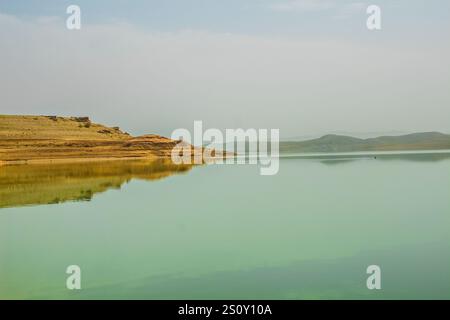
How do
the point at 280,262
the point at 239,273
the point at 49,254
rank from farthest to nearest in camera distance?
the point at 49,254 < the point at 280,262 < the point at 239,273

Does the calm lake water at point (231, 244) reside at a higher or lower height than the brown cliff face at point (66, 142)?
lower

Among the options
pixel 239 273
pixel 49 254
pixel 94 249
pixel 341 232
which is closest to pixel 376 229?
pixel 341 232

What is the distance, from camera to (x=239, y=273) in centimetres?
1098

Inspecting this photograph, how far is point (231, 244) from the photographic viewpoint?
14.0 metres

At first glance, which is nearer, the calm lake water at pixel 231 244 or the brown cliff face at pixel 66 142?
the calm lake water at pixel 231 244

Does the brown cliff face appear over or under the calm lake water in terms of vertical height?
over

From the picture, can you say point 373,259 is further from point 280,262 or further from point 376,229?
point 376,229

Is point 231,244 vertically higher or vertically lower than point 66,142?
lower

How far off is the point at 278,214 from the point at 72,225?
23.7ft

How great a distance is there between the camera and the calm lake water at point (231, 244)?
10112mm

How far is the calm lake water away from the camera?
1011 cm

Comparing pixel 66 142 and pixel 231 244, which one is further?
pixel 66 142

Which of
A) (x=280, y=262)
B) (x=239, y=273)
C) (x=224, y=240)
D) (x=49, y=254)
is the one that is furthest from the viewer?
(x=224, y=240)

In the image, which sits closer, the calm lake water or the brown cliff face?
the calm lake water
